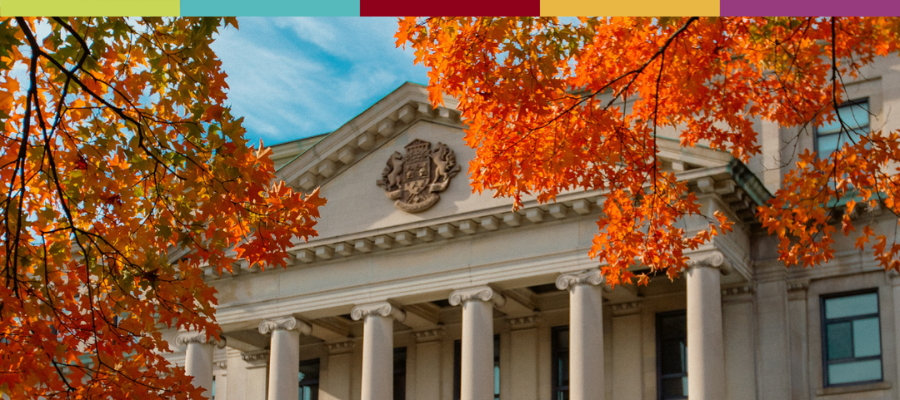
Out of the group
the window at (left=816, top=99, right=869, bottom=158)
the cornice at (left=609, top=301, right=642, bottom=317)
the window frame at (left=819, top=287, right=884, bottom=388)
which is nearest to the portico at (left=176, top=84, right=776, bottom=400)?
the cornice at (left=609, top=301, right=642, bottom=317)

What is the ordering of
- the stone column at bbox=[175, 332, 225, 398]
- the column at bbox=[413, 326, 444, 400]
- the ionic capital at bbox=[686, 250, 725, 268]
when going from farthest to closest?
the stone column at bbox=[175, 332, 225, 398]
the column at bbox=[413, 326, 444, 400]
the ionic capital at bbox=[686, 250, 725, 268]

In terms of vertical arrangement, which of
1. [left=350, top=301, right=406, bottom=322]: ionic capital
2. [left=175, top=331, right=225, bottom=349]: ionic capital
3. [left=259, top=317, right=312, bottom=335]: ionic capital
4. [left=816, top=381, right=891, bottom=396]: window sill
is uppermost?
[left=350, top=301, right=406, bottom=322]: ionic capital

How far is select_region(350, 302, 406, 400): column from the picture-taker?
3369cm

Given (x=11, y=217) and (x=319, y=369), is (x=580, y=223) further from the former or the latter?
(x=11, y=217)

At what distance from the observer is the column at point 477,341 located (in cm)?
3184

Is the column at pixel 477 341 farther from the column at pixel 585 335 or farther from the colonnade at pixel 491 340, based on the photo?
→ the column at pixel 585 335

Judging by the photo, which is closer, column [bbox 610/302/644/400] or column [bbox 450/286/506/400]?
column [bbox 450/286/506/400]

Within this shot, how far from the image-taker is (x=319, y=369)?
131 feet

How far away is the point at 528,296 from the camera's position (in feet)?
116

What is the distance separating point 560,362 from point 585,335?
4880 millimetres

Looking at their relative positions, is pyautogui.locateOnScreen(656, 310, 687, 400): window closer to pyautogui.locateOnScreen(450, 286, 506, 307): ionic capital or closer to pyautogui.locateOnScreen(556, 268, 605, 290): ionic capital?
pyautogui.locateOnScreen(556, 268, 605, 290): ionic capital

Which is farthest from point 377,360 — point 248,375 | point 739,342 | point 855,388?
point 855,388

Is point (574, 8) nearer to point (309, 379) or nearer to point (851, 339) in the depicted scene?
point (851, 339)

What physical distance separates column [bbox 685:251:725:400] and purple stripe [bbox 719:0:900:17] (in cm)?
2079
